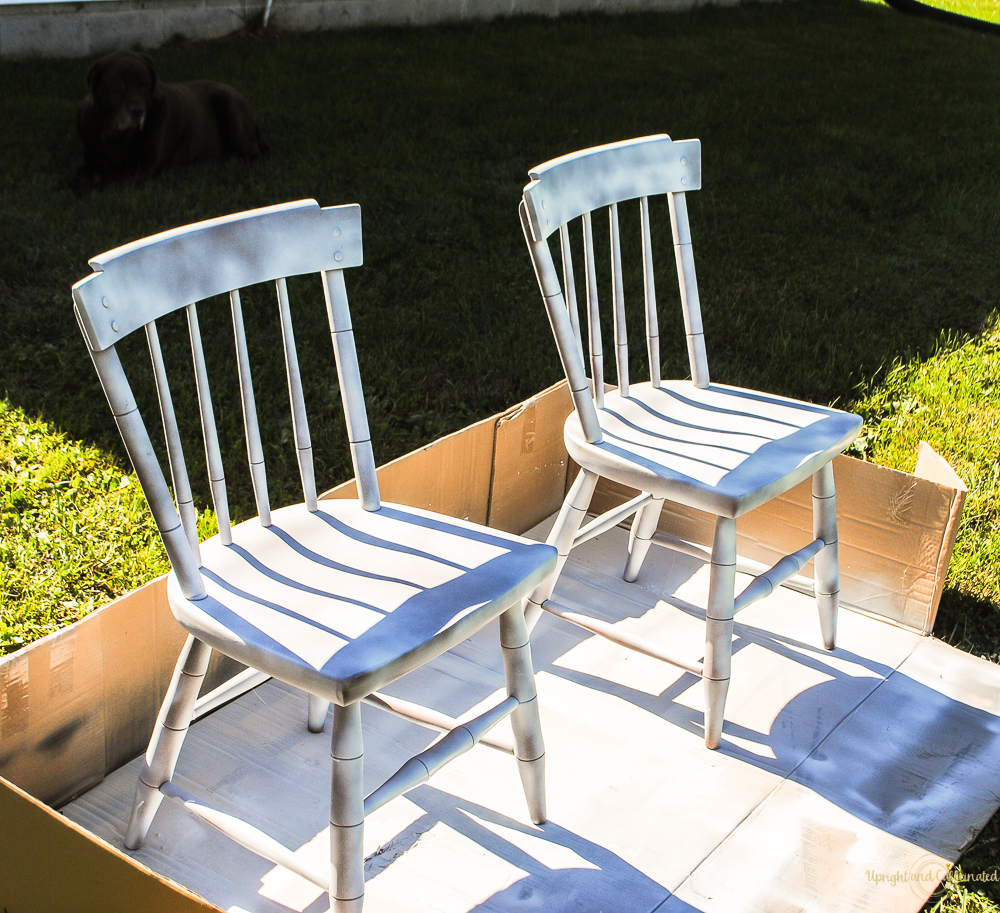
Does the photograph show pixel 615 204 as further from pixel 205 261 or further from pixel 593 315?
pixel 205 261

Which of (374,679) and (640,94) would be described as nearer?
(374,679)

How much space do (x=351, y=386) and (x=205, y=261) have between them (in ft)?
0.99

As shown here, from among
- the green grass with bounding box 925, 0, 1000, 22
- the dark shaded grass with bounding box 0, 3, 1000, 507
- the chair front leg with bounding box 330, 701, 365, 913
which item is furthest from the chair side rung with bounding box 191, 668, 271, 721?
the green grass with bounding box 925, 0, 1000, 22

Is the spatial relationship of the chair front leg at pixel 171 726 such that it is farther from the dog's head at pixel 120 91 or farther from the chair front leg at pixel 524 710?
the dog's head at pixel 120 91

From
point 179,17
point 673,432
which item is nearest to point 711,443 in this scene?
point 673,432

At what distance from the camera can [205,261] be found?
145cm

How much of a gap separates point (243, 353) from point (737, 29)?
25.1 feet

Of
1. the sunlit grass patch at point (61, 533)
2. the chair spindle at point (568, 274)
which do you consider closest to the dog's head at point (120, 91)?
the sunlit grass patch at point (61, 533)

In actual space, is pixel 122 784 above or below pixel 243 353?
below

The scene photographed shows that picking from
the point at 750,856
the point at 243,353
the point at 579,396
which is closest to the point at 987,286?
the point at 579,396

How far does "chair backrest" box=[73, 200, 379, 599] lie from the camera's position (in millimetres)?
1332

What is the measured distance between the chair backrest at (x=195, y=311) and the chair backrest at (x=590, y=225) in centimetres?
34

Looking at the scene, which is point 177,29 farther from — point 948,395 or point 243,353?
point 243,353

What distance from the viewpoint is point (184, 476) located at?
146 cm
